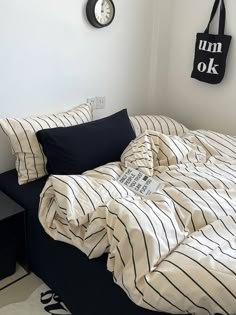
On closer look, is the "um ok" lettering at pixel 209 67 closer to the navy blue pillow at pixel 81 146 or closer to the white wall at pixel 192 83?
the white wall at pixel 192 83

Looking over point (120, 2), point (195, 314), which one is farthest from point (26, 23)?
point (195, 314)

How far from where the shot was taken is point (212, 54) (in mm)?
2371

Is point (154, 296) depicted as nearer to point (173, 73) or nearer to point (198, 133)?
point (198, 133)

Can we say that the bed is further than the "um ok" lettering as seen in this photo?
No

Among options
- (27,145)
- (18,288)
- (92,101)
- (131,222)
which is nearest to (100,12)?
(92,101)

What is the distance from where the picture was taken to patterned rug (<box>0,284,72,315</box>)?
5.16ft

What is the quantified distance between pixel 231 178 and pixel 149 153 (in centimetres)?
46

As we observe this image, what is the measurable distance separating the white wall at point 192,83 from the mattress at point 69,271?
140 cm

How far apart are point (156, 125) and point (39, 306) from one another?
1.40m

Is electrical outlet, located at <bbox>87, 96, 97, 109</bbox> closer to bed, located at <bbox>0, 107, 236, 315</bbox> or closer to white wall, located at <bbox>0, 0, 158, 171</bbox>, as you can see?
white wall, located at <bbox>0, 0, 158, 171</bbox>

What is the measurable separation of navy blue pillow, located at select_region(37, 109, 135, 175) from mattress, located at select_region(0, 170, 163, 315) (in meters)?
0.19

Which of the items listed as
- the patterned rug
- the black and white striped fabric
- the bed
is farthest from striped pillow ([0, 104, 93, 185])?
the patterned rug

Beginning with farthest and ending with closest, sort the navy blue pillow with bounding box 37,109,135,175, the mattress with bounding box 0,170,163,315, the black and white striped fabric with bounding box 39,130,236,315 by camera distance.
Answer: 1. the navy blue pillow with bounding box 37,109,135,175
2. the mattress with bounding box 0,170,163,315
3. the black and white striped fabric with bounding box 39,130,236,315

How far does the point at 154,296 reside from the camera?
1067 mm
